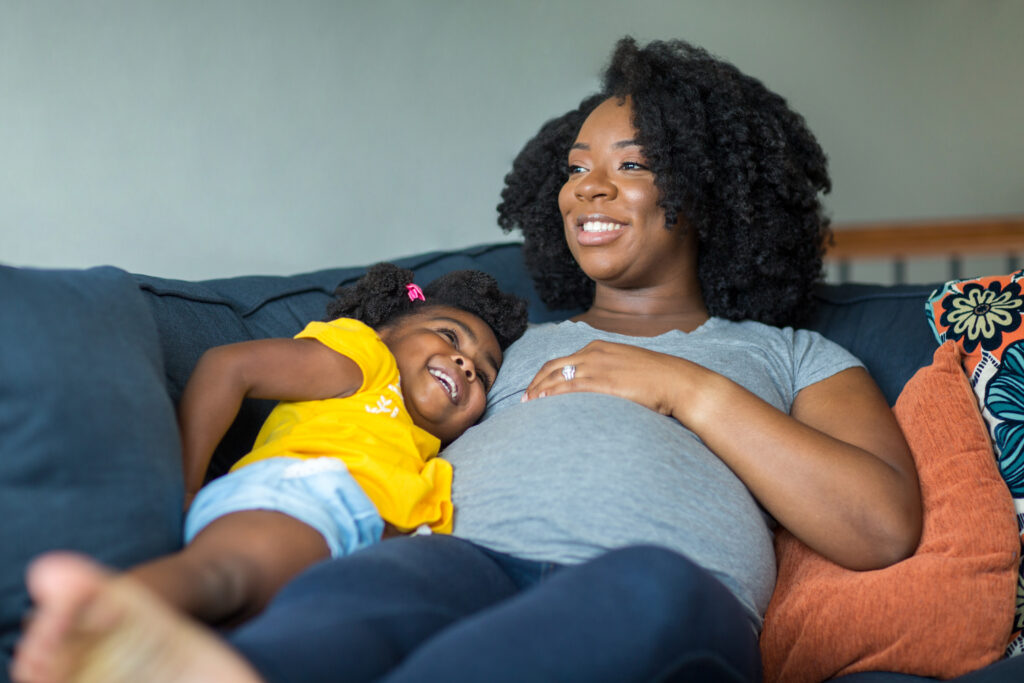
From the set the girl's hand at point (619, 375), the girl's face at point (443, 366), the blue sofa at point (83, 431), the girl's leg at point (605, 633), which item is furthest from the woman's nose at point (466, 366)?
the girl's leg at point (605, 633)

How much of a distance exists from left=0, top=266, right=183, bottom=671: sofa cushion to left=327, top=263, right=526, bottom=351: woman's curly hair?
1.84 feet

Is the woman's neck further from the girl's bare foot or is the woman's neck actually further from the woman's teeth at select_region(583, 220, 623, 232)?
the girl's bare foot

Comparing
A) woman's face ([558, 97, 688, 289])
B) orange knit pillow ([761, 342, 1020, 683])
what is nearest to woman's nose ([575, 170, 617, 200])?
woman's face ([558, 97, 688, 289])

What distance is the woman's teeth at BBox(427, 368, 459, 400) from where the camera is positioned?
1.47 metres

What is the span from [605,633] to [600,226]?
974mm

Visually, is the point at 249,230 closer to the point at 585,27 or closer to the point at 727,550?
the point at 585,27

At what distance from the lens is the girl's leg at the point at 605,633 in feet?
2.68

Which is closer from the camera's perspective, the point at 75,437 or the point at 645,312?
the point at 75,437

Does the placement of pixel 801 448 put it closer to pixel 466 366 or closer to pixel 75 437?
pixel 466 366

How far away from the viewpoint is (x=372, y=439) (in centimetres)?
128

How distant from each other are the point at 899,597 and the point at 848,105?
304 centimetres

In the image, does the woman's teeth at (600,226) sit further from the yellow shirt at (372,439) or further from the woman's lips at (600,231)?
the yellow shirt at (372,439)

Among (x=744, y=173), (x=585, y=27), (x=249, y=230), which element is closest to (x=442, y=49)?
(x=585, y=27)

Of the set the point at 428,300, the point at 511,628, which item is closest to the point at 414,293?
the point at 428,300
